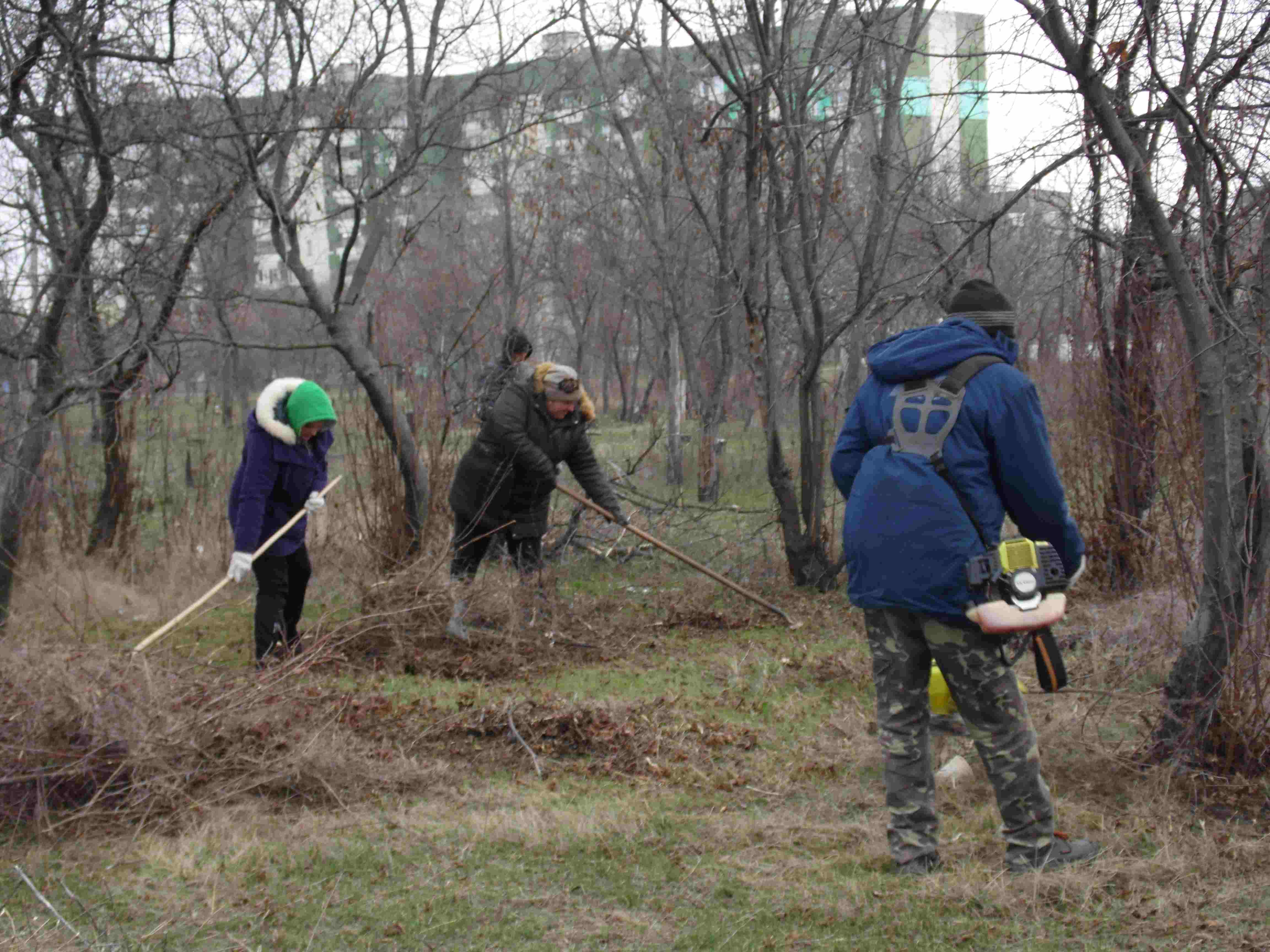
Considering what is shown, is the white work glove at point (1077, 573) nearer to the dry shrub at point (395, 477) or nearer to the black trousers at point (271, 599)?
the black trousers at point (271, 599)

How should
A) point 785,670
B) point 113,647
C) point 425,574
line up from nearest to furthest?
point 113,647 → point 785,670 → point 425,574

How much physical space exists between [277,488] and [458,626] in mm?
1251

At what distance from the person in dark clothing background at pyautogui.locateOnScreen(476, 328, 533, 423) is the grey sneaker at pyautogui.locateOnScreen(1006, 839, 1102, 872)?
16.3 ft

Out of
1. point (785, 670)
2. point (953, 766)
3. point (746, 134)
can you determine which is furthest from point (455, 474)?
point (953, 766)

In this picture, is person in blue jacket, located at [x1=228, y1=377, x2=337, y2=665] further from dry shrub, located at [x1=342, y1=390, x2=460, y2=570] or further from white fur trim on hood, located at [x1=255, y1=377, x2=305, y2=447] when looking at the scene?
dry shrub, located at [x1=342, y1=390, x2=460, y2=570]

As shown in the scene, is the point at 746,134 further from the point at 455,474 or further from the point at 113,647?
the point at 113,647

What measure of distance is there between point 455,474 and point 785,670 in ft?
7.95

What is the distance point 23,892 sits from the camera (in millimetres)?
3562

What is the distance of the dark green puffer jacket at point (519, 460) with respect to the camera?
22.1 ft

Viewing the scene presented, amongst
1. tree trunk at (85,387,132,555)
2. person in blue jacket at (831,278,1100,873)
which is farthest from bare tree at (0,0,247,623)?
person in blue jacket at (831,278,1100,873)

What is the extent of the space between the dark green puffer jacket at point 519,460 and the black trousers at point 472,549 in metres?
0.05

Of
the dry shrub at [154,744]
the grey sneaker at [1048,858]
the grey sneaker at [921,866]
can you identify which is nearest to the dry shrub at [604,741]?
the dry shrub at [154,744]

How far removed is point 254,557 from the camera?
5879 millimetres

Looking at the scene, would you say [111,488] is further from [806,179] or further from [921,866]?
[921,866]
